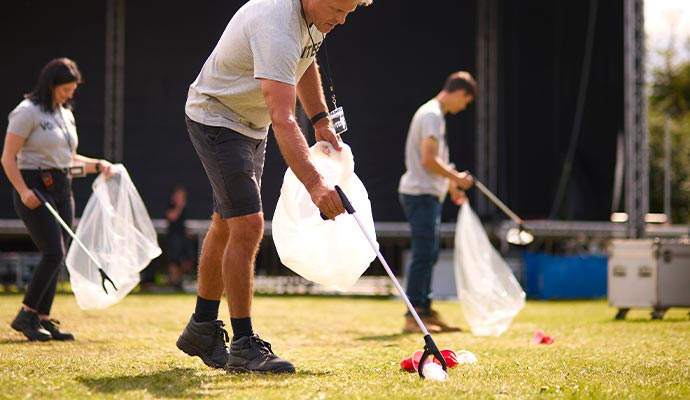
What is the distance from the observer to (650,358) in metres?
4.90

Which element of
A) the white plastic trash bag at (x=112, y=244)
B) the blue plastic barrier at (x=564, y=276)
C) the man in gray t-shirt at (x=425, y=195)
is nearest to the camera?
the white plastic trash bag at (x=112, y=244)

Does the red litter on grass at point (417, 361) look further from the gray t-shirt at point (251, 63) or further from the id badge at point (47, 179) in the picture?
the id badge at point (47, 179)

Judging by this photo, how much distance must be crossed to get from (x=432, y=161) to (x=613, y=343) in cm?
187

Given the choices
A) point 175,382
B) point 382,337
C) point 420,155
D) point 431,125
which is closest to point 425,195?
point 420,155

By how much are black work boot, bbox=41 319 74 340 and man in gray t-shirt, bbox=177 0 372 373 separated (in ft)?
5.66

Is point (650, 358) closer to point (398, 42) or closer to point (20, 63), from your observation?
point (398, 42)

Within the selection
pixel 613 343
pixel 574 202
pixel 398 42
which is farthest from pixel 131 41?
pixel 613 343

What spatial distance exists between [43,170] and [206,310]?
207 centimetres

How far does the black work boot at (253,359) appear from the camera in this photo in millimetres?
4016

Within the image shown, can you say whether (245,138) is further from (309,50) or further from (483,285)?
(483,285)

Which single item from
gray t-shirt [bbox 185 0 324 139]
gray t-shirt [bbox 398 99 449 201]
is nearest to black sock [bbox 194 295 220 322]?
gray t-shirt [bbox 185 0 324 139]

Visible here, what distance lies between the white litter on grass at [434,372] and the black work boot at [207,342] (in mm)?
978

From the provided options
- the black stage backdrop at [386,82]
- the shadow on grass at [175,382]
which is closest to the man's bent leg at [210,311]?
the shadow on grass at [175,382]

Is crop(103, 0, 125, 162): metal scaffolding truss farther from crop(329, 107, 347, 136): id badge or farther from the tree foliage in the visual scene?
the tree foliage
